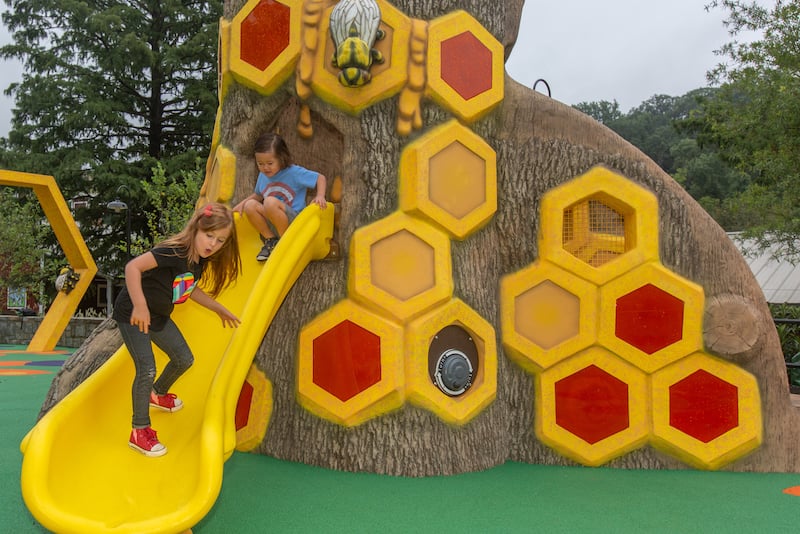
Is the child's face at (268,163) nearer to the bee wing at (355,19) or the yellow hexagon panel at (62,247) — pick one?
the bee wing at (355,19)

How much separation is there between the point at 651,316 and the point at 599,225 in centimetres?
71

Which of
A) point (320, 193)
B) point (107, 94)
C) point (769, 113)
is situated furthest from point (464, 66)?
point (107, 94)

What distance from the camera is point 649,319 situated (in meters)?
4.26

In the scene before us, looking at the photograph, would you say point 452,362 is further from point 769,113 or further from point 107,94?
point 107,94

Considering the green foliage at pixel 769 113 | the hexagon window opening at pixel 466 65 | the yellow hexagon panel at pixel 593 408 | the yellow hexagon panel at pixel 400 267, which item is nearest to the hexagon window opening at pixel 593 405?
the yellow hexagon panel at pixel 593 408

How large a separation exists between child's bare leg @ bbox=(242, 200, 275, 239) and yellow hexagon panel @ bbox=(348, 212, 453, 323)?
546 mm

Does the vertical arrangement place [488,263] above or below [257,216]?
below

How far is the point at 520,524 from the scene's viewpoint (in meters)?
3.13

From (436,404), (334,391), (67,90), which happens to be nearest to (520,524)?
(436,404)

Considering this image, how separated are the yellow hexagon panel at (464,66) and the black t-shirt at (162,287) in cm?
200

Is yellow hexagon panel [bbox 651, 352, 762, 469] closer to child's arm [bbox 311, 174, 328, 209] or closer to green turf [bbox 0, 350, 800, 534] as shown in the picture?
green turf [bbox 0, 350, 800, 534]

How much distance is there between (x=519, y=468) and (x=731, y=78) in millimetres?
10737

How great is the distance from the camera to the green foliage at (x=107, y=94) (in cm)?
1953

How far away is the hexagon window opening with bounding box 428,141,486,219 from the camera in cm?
415
